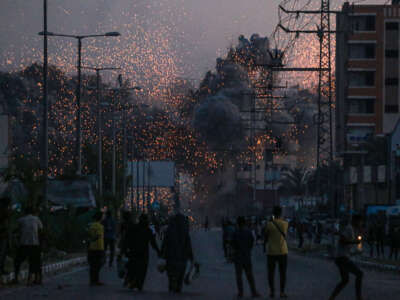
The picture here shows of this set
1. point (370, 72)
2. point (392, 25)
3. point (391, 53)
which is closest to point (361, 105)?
point (370, 72)

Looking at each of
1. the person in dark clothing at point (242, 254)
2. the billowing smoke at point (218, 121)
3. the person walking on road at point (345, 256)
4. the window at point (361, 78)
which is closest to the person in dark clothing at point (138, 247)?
the person in dark clothing at point (242, 254)

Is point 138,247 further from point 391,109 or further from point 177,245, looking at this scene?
point 391,109

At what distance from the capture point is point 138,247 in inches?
798

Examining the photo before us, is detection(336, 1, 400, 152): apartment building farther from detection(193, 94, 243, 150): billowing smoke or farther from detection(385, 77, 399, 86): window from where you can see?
detection(193, 94, 243, 150): billowing smoke

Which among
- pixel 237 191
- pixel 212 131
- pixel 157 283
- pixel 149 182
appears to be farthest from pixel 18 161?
pixel 237 191

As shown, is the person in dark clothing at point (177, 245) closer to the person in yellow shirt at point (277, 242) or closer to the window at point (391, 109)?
the person in yellow shirt at point (277, 242)

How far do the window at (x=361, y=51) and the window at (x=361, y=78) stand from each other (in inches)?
69.7

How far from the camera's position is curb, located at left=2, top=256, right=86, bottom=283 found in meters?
23.5

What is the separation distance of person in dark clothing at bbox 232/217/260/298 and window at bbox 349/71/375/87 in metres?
92.5

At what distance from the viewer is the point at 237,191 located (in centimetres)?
17412

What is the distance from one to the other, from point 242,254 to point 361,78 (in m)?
93.4

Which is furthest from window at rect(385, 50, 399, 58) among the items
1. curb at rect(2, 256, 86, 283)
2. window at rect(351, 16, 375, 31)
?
curb at rect(2, 256, 86, 283)

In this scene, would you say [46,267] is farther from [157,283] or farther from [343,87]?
[343,87]

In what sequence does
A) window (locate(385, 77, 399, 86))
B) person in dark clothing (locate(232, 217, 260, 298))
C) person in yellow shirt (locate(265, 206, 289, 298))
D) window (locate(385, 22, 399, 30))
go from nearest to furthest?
person in yellow shirt (locate(265, 206, 289, 298)) < person in dark clothing (locate(232, 217, 260, 298)) < window (locate(385, 22, 399, 30)) < window (locate(385, 77, 399, 86))
